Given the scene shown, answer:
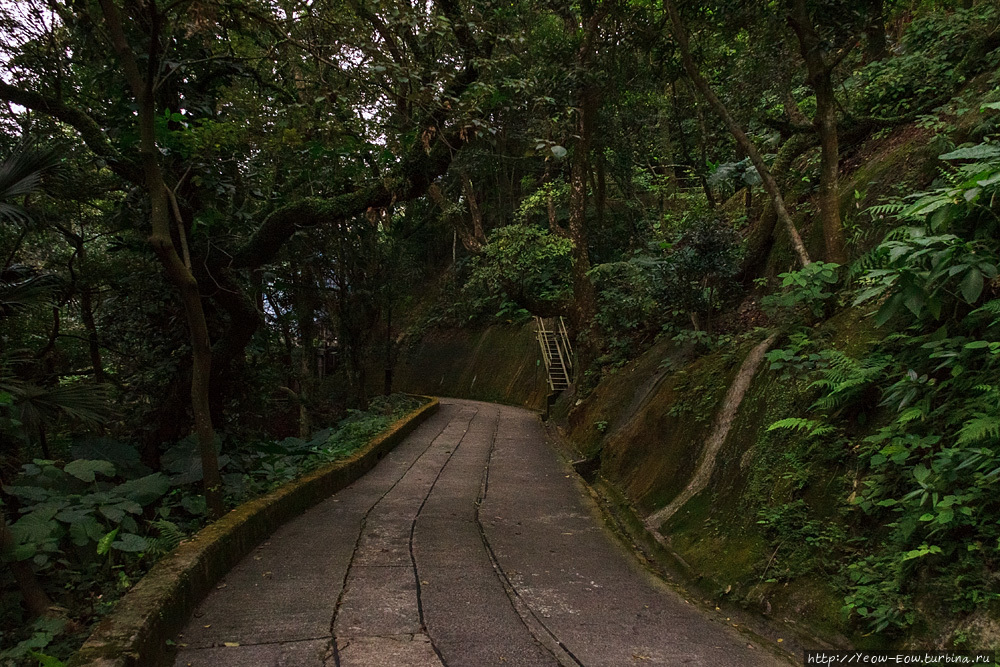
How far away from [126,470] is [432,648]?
5.53 metres

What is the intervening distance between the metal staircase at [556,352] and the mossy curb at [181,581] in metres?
11.3

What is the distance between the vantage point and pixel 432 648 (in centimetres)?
308

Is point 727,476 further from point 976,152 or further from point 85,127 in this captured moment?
point 85,127

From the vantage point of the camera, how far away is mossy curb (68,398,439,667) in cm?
265

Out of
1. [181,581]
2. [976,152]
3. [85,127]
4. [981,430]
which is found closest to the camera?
[981,430]

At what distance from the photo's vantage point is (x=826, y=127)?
5.39 metres

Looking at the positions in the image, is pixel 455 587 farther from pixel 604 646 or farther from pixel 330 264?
pixel 330 264

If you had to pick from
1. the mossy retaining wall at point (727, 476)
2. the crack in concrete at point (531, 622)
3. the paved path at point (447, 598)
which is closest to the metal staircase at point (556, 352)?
the mossy retaining wall at point (727, 476)

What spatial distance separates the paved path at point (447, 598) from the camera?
3084 millimetres

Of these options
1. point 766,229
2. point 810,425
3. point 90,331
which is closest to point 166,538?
point 810,425

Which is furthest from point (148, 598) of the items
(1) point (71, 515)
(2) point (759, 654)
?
(2) point (759, 654)

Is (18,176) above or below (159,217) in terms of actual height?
above

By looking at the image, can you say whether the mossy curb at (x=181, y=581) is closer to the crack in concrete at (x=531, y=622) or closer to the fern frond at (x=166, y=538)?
the fern frond at (x=166, y=538)

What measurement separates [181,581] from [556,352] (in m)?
15.8
